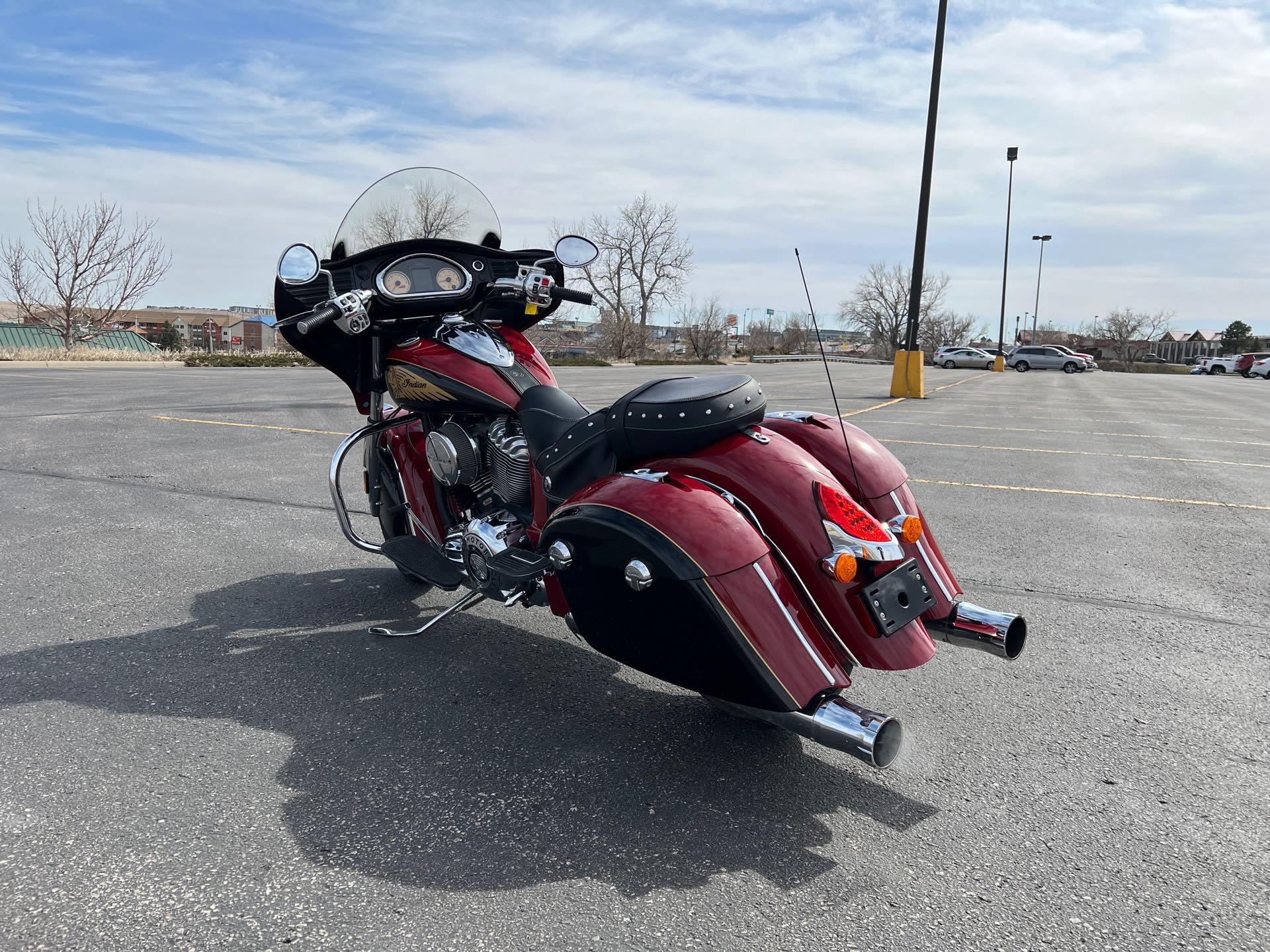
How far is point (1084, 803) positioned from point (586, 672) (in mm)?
1705

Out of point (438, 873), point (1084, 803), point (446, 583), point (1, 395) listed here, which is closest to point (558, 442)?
point (446, 583)

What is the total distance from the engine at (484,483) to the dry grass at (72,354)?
29721 millimetres

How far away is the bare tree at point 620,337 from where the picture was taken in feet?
189

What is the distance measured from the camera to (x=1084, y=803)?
2584 millimetres

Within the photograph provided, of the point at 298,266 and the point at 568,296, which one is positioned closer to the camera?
the point at 298,266

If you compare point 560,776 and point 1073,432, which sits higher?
point 1073,432

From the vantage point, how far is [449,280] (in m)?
3.86

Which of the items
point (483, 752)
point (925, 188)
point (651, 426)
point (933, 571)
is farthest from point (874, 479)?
point (925, 188)

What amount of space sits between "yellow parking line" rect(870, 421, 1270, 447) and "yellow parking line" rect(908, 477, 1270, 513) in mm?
4992

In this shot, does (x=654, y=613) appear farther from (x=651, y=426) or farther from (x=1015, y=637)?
(x=1015, y=637)

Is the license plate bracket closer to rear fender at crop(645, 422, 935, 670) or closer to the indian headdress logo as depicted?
rear fender at crop(645, 422, 935, 670)

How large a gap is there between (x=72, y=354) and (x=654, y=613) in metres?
32.6

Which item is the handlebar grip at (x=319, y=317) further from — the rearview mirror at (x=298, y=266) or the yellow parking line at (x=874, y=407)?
the yellow parking line at (x=874, y=407)

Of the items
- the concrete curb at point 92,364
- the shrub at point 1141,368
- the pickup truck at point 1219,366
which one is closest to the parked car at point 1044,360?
the shrub at point 1141,368
